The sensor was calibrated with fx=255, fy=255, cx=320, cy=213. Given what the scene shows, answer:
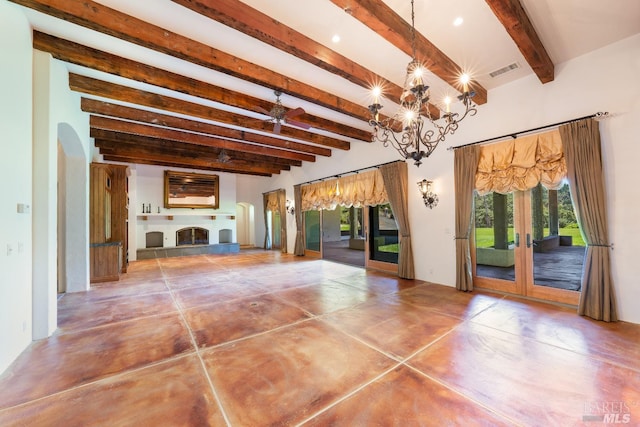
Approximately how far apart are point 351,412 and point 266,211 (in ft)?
34.3

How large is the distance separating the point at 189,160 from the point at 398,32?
7.84 metres

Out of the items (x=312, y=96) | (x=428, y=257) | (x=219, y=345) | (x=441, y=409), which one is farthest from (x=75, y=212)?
(x=428, y=257)

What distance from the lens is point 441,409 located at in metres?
1.82

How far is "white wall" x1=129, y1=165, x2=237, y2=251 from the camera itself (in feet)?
29.9

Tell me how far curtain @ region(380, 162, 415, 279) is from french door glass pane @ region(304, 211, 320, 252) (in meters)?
4.04

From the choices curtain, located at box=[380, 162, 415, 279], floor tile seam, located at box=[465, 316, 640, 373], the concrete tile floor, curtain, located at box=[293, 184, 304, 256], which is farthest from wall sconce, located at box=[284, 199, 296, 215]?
floor tile seam, located at box=[465, 316, 640, 373]

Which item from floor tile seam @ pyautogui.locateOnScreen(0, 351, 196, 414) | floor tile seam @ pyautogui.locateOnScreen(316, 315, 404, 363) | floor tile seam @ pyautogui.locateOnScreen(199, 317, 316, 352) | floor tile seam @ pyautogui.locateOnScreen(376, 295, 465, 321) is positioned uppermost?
floor tile seam @ pyautogui.locateOnScreen(0, 351, 196, 414)

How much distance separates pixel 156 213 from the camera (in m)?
9.77

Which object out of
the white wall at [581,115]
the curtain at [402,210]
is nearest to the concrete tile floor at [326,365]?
the white wall at [581,115]

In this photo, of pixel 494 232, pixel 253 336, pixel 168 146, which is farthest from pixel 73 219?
pixel 494 232

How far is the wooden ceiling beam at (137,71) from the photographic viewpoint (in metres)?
3.06

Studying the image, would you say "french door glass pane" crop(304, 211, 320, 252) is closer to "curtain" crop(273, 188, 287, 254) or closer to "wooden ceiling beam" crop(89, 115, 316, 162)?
"curtain" crop(273, 188, 287, 254)

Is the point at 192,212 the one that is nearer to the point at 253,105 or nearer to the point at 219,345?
the point at 253,105

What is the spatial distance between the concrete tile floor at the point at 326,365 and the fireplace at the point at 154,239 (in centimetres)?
633
